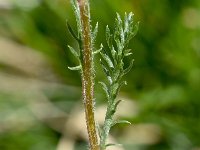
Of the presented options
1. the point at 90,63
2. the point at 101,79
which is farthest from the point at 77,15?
the point at 101,79

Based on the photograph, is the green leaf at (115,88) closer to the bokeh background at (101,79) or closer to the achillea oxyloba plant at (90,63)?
the achillea oxyloba plant at (90,63)

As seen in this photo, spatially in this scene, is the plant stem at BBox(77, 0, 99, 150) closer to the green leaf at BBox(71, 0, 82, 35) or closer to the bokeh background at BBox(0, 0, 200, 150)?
the green leaf at BBox(71, 0, 82, 35)

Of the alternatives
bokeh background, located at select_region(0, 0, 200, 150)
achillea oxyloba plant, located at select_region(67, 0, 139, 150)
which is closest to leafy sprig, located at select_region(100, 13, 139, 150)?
achillea oxyloba plant, located at select_region(67, 0, 139, 150)

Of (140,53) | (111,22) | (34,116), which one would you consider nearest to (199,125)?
(140,53)

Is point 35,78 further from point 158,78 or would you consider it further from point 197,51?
point 197,51

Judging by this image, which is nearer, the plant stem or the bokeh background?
the plant stem

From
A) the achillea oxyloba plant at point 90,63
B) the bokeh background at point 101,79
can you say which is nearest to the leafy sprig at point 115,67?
the achillea oxyloba plant at point 90,63

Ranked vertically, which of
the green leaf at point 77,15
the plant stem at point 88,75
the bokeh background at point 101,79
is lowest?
the plant stem at point 88,75

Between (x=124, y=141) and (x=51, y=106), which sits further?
(x=51, y=106)
